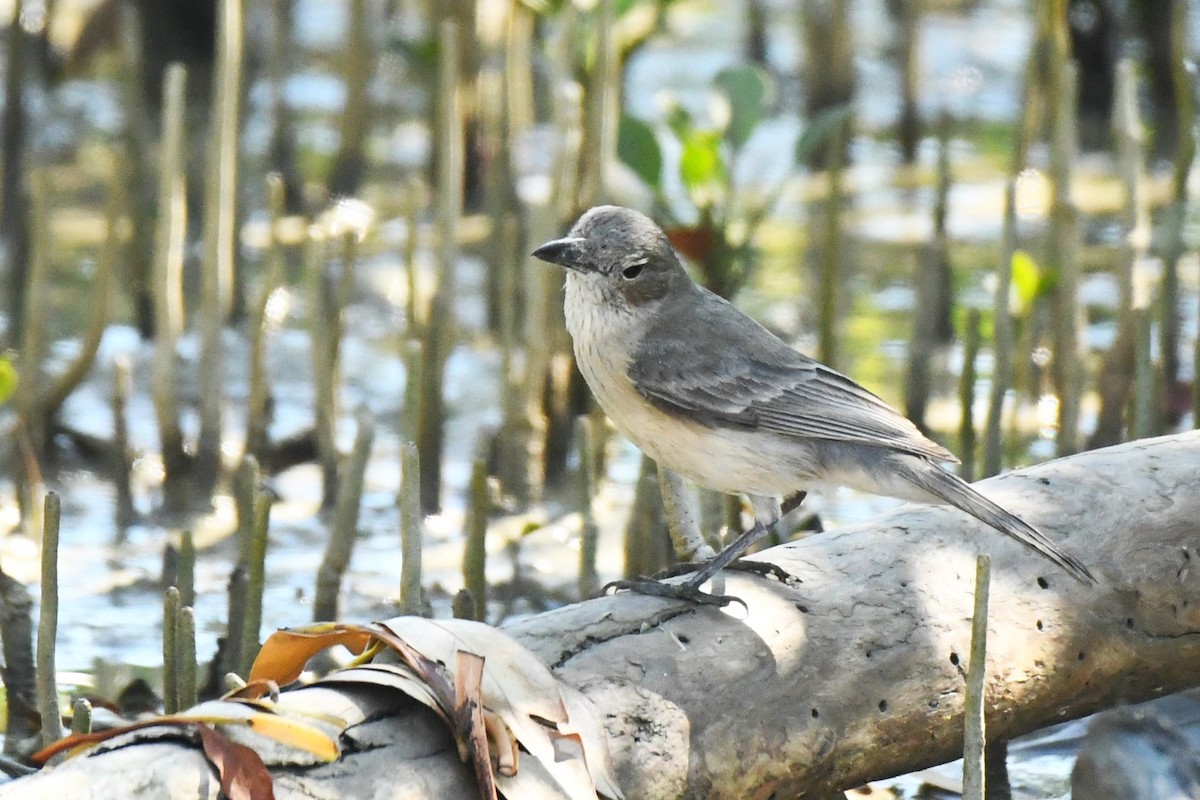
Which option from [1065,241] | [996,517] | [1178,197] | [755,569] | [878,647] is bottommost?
[878,647]

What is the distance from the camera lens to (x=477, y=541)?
473cm

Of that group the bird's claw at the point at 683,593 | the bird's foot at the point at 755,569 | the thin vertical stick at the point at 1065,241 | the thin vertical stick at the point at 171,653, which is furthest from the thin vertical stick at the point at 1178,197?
the thin vertical stick at the point at 171,653

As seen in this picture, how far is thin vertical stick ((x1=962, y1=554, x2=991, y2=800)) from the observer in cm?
289

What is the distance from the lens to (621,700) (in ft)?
10.6

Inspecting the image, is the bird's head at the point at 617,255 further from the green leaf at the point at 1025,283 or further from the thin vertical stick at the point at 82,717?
the green leaf at the point at 1025,283

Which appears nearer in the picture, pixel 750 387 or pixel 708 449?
pixel 708 449

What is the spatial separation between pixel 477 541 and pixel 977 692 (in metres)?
2.11

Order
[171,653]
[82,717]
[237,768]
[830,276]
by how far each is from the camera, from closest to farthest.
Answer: [237,768] → [82,717] → [171,653] → [830,276]

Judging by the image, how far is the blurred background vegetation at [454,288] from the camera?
564 centimetres

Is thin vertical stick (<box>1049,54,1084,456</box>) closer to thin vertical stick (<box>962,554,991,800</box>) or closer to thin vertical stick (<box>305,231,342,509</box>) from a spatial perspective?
thin vertical stick (<box>305,231,342,509</box>)


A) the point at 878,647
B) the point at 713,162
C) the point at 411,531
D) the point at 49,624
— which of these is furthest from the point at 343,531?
the point at 713,162

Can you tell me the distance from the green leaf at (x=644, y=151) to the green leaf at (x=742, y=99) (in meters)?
0.29

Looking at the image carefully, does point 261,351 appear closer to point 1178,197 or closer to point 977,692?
point 1178,197

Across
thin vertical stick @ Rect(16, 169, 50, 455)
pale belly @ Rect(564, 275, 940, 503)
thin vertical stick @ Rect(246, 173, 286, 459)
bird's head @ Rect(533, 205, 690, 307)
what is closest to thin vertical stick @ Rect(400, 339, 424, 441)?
bird's head @ Rect(533, 205, 690, 307)
